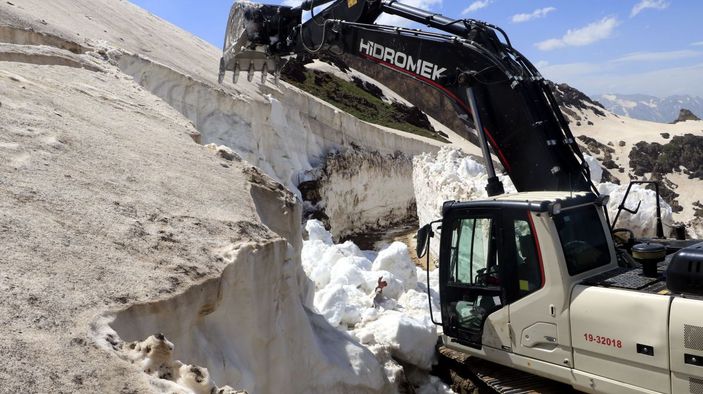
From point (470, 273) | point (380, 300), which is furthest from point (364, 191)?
point (470, 273)

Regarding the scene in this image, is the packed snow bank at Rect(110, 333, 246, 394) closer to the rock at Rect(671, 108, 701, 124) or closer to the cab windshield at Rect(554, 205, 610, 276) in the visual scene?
the cab windshield at Rect(554, 205, 610, 276)

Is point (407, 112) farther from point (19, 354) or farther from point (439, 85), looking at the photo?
point (19, 354)

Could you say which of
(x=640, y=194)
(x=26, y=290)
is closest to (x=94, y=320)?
(x=26, y=290)

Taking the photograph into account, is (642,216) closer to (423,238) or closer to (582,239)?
(582,239)

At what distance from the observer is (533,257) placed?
520cm

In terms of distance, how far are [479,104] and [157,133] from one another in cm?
346

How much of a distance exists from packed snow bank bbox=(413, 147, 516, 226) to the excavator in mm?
5362

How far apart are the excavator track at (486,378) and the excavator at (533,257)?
2cm

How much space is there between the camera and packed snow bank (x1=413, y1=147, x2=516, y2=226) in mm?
13695

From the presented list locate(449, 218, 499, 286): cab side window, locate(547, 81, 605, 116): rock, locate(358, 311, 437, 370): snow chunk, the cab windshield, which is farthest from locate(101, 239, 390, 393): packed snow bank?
locate(547, 81, 605, 116): rock

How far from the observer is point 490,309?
18.3ft

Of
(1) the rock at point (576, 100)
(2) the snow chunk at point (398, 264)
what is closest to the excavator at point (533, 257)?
(2) the snow chunk at point (398, 264)

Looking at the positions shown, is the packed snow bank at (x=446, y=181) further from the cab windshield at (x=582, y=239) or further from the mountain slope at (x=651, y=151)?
the mountain slope at (x=651, y=151)

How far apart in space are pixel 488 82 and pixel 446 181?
8.63 meters
